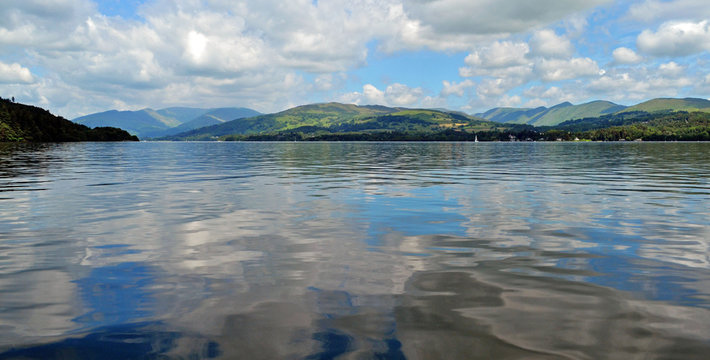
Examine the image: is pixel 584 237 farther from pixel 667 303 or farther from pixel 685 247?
pixel 667 303

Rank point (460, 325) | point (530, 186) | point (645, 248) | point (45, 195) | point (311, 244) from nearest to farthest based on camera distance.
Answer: point (460, 325) < point (645, 248) < point (311, 244) < point (45, 195) < point (530, 186)

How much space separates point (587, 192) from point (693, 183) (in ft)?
42.8

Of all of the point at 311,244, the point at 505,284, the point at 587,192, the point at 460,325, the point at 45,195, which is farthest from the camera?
the point at 587,192

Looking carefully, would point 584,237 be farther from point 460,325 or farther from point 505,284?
point 460,325

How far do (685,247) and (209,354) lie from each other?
15436 mm

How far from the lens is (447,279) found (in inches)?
441

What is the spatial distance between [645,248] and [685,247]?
144cm

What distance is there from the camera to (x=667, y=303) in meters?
9.41

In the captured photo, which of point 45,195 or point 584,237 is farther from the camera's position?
point 45,195

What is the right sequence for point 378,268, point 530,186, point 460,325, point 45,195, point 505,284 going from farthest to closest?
1. point 530,186
2. point 45,195
3. point 378,268
4. point 505,284
5. point 460,325

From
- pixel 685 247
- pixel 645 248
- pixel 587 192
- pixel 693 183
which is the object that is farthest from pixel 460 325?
pixel 693 183

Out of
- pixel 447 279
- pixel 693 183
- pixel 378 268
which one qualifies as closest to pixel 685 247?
pixel 447 279

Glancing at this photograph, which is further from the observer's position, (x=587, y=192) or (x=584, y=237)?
(x=587, y=192)

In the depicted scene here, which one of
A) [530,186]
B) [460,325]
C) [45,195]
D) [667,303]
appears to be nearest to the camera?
[460,325]
